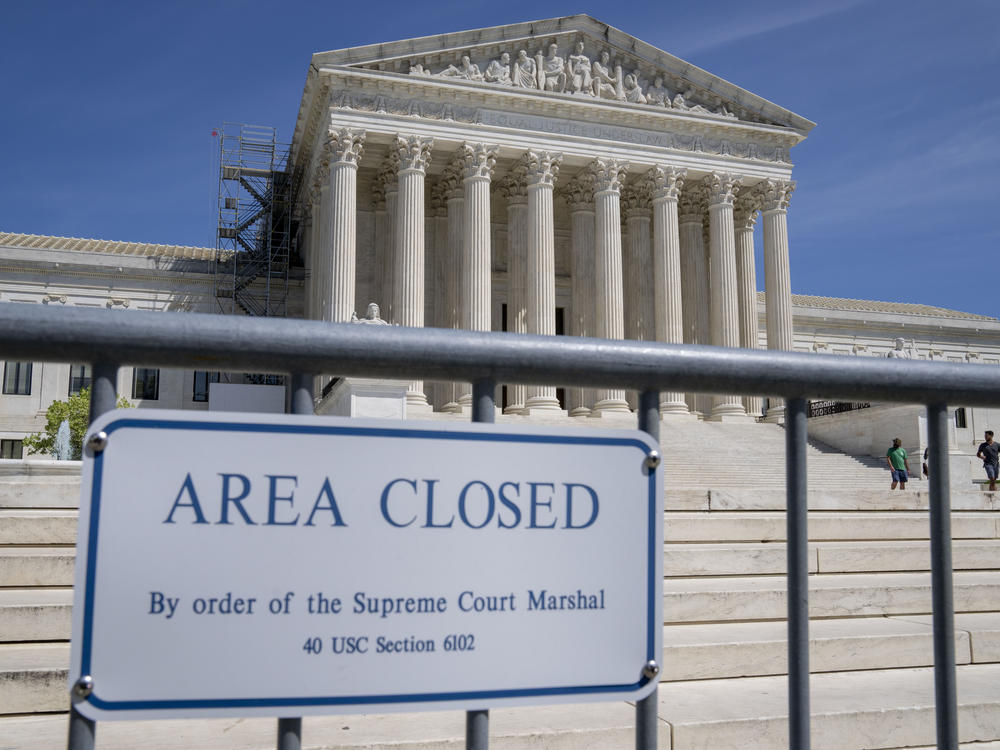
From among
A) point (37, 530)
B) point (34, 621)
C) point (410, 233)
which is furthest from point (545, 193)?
point (34, 621)

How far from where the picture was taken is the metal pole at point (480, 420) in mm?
1797

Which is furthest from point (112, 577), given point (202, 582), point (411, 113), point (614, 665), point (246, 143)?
point (246, 143)

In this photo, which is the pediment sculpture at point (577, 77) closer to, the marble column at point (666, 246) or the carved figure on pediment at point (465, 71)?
the carved figure on pediment at point (465, 71)

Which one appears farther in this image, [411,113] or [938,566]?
[411,113]

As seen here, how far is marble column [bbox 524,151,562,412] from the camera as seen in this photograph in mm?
32500

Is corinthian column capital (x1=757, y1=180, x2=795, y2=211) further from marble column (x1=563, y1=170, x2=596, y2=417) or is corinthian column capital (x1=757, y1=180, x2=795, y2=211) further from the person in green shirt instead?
the person in green shirt

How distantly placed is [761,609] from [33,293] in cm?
4282

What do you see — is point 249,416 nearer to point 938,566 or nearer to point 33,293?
point 938,566

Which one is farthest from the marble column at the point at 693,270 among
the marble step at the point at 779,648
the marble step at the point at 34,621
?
the marble step at the point at 34,621

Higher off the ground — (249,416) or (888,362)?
(888,362)

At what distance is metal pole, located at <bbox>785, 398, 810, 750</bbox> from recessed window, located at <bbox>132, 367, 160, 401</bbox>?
43487 mm

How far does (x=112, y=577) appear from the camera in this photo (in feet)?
5.29

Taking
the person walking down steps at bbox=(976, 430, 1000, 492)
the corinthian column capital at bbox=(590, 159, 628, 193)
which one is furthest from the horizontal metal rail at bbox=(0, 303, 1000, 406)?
the corinthian column capital at bbox=(590, 159, 628, 193)

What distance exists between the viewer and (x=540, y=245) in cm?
3300
